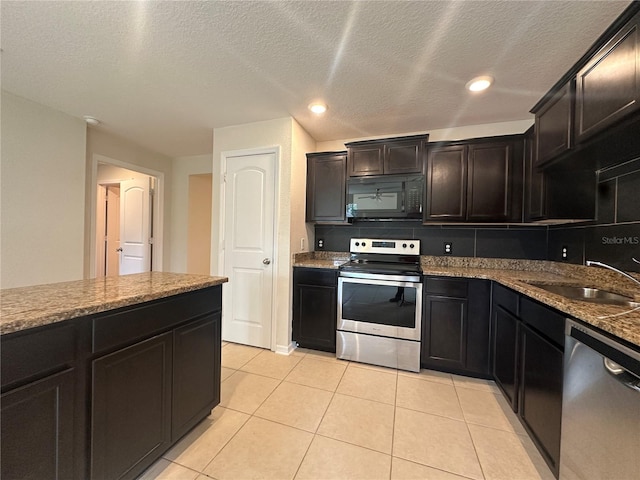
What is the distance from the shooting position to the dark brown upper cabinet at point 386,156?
8.42 ft

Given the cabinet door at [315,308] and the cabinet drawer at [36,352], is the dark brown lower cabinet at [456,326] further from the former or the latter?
the cabinet drawer at [36,352]

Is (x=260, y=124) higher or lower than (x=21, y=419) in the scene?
higher

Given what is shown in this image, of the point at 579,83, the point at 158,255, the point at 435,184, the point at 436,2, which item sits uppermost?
the point at 436,2

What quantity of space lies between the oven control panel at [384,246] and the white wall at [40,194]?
10.1 ft

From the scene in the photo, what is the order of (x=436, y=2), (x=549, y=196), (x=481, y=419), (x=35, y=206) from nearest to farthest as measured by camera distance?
(x=436, y=2) → (x=481, y=419) → (x=549, y=196) → (x=35, y=206)

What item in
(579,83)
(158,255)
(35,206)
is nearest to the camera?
(579,83)

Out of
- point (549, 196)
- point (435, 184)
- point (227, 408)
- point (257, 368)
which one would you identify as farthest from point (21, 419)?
point (549, 196)

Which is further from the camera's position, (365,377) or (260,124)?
(260,124)

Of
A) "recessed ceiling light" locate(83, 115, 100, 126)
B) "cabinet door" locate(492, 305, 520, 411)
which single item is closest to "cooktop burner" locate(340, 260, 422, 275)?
"cabinet door" locate(492, 305, 520, 411)

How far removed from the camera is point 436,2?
4.13 ft

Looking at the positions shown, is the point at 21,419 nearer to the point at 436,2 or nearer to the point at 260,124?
the point at 436,2

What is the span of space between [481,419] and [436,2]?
250cm

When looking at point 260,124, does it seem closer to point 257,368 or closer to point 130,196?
point 257,368

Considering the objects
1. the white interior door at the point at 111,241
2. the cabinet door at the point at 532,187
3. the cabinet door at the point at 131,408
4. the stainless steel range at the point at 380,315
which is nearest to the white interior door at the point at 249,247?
the stainless steel range at the point at 380,315
